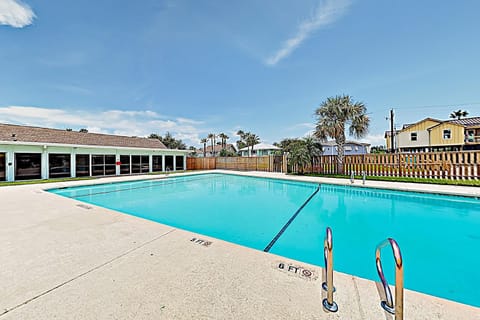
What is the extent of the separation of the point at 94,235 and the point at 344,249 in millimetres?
4625

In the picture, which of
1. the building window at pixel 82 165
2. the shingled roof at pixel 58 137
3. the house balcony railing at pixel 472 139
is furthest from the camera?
the house balcony railing at pixel 472 139

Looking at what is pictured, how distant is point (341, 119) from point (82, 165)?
59.7 feet

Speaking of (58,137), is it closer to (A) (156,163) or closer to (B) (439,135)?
(A) (156,163)

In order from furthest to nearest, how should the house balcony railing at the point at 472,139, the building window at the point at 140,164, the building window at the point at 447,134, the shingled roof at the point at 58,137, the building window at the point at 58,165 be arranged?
the building window at the point at 447,134 → the house balcony railing at the point at 472,139 → the building window at the point at 140,164 → the shingled roof at the point at 58,137 → the building window at the point at 58,165

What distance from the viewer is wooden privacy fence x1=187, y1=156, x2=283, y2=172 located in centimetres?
1832

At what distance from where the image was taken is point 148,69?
1388 cm

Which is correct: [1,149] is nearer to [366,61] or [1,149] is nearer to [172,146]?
[366,61]

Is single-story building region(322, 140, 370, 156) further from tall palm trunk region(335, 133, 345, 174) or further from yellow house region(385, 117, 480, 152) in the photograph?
tall palm trunk region(335, 133, 345, 174)

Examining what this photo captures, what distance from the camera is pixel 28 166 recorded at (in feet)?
40.8

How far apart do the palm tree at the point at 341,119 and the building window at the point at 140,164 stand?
1451 centimetres

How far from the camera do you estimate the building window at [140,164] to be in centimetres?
1736

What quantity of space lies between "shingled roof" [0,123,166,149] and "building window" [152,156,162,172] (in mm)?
2582

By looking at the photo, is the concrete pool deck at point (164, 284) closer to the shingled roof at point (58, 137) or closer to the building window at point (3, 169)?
the building window at point (3, 169)

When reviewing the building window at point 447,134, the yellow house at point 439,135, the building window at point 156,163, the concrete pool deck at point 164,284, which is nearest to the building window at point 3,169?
the building window at point 156,163
